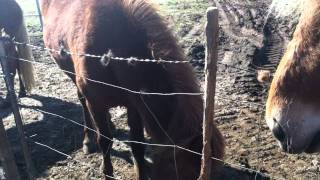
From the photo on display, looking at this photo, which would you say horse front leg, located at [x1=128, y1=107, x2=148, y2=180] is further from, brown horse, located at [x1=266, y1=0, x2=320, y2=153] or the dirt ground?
brown horse, located at [x1=266, y1=0, x2=320, y2=153]

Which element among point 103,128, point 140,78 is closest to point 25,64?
point 103,128

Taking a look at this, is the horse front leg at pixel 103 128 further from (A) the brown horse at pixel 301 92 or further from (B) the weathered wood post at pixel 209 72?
(A) the brown horse at pixel 301 92

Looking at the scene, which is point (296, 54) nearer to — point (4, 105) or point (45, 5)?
point (45, 5)

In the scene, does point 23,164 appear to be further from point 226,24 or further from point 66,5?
point 226,24

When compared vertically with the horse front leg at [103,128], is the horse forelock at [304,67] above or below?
above

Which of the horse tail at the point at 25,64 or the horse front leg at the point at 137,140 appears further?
the horse tail at the point at 25,64

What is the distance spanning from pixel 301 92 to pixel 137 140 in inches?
86.0

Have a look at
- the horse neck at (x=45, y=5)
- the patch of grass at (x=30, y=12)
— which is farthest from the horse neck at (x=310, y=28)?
the patch of grass at (x=30, y=12)

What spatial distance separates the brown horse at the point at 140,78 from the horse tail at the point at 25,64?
2203mm

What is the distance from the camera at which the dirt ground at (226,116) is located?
4355 millimetres

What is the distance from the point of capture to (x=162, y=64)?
302cm

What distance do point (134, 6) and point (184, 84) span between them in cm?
95

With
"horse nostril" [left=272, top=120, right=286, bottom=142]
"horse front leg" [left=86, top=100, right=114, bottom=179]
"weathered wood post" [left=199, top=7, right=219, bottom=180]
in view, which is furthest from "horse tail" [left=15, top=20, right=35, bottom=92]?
"horse nostril" [left=272, top=120, right=286, bottom=142]

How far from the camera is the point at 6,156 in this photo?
3.31 metres
